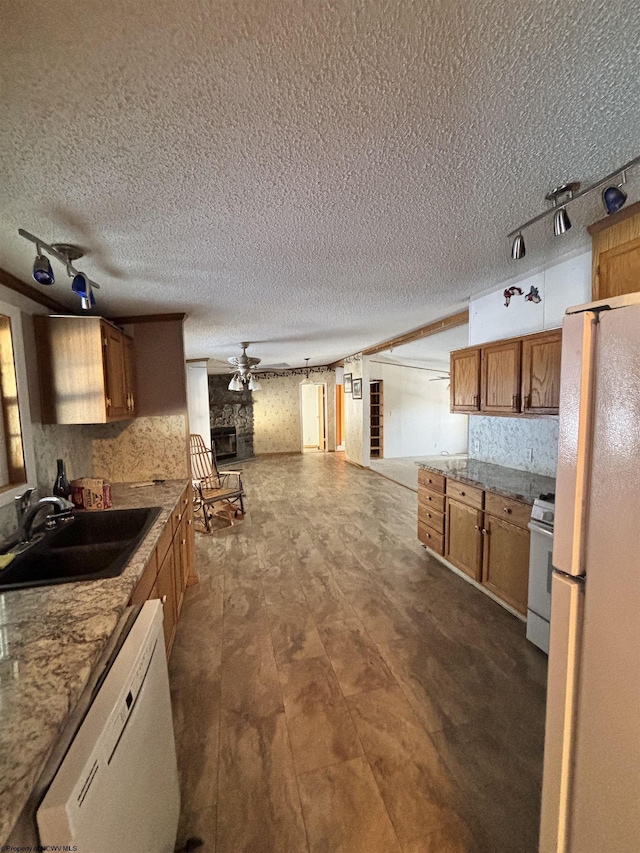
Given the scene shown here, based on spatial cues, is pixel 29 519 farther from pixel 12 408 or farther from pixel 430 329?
pixel 430 329

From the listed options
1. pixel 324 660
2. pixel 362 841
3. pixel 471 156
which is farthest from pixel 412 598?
pixel 471 156

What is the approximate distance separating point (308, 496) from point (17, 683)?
16.2ft

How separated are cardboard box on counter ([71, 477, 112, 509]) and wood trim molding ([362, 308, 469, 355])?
3.66m

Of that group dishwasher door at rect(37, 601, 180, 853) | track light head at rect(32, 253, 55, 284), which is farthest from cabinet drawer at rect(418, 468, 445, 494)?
track light head at rect(32, 253, 55, 284)

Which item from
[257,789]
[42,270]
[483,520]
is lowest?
[257,789]

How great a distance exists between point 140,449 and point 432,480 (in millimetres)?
2680

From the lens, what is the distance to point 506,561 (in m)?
Result: 2.52

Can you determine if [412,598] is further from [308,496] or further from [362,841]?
[308,496]

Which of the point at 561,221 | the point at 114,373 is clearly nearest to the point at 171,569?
the point at 114,373

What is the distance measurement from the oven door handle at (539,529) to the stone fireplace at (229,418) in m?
7.73

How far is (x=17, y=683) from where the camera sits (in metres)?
0.90

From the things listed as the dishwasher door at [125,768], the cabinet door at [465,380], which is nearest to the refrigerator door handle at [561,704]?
the dishwasher door at [125,768]

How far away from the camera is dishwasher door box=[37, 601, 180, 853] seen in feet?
2.09

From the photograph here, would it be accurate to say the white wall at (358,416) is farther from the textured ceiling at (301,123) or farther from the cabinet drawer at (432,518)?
the textured ceiling at (301,123)
